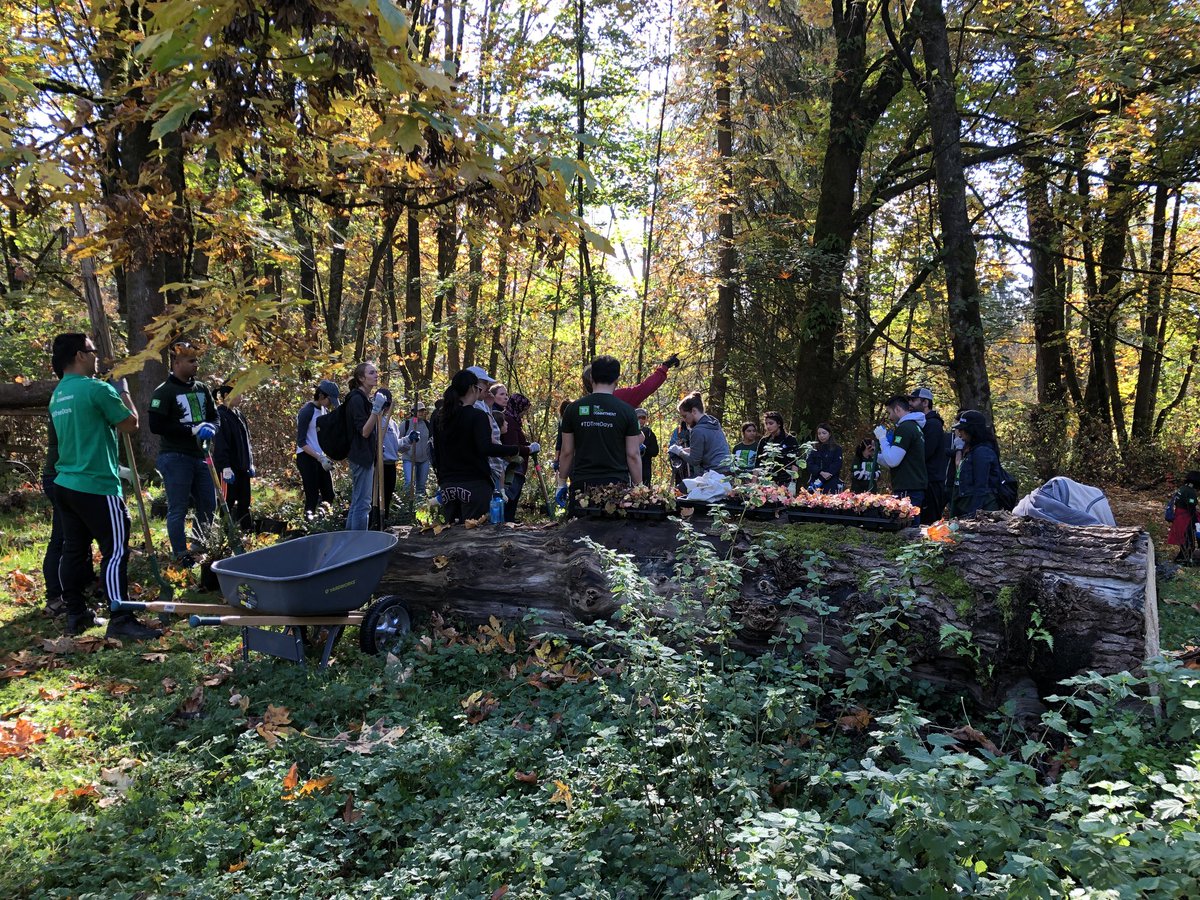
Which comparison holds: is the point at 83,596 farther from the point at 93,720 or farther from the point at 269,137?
the point at 269,137

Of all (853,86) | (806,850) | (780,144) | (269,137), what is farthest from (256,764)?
(780,144)

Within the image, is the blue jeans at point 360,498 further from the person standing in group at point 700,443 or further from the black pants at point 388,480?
the person standing in group at point 700,443

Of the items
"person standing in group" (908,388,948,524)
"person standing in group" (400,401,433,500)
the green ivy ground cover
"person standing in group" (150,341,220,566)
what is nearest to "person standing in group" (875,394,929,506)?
"person standing in group" (908,388,948,524)

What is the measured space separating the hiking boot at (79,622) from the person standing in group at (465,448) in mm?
2929

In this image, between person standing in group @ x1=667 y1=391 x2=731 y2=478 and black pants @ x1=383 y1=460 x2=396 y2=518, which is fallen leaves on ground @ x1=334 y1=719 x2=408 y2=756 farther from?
person standing in group @ x1=667 y1=391 x2=731 y2=478

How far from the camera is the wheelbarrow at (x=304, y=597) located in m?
4.60

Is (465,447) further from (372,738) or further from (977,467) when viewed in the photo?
(977,467)

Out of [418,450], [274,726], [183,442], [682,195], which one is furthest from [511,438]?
[682,195]

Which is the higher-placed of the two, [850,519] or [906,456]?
[906,456]

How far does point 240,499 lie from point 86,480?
11.1 feet

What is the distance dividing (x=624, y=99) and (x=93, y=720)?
14803 millimetres

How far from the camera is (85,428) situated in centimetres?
539

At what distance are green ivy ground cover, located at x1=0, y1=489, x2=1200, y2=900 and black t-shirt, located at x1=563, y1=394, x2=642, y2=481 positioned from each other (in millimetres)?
1685

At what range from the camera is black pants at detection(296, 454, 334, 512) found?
30.1 ft
